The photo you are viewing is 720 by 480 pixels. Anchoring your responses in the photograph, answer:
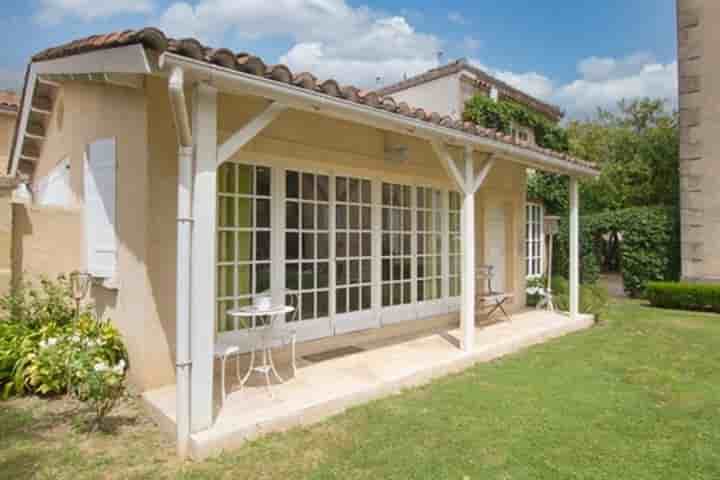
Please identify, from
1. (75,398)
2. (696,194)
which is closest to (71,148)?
(75,398)

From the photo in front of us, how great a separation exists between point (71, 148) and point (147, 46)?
373 centimetres

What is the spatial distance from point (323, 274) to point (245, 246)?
1348 mm

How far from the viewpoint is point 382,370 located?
18.4ft

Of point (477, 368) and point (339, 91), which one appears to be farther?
point (477, 368)

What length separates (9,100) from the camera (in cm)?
1205

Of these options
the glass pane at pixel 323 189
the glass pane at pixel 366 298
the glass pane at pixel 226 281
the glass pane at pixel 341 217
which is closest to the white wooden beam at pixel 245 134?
the glass pane at pixel 226 281

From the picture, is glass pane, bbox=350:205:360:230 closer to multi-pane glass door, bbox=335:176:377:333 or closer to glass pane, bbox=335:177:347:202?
multi-pane glass door, bbox=335:176:377:333

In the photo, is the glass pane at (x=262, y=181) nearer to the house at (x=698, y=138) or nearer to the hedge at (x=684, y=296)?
the hedge at (x=684, y=296)

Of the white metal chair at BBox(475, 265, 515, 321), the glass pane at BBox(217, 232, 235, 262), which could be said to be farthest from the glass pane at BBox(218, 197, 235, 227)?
the white metal chair at BBox(475, 265, 515, 321)

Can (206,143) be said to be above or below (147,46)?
below

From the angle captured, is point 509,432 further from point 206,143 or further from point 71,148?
point 71,148

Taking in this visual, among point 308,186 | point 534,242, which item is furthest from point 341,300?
point 534,242

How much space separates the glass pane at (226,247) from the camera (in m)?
5.38

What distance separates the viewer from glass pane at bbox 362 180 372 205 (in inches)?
282
